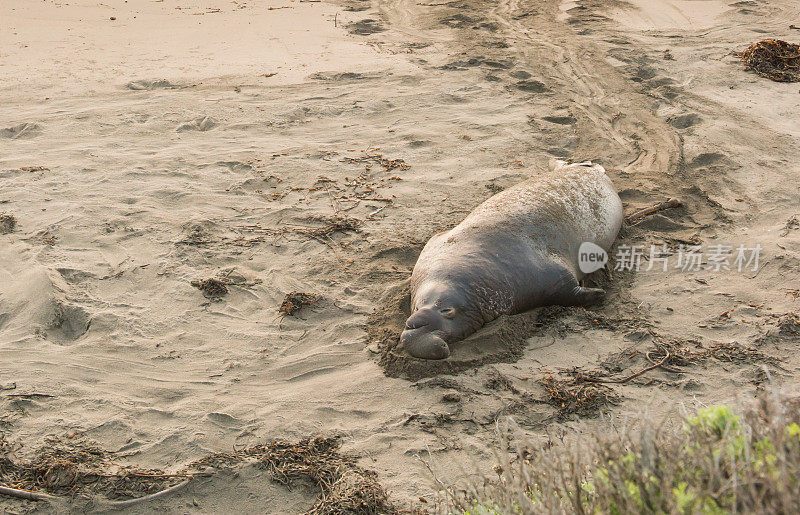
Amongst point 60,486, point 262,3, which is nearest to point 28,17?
point 262,3

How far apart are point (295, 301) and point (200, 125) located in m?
3.94

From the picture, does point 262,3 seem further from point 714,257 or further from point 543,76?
point 714,257

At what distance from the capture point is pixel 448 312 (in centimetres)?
466

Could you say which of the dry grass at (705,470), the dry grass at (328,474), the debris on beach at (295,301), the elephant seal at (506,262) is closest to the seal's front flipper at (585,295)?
the elephant seal at (506,262)

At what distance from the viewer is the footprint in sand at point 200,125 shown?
8148mm

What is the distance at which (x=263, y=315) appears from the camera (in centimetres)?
507

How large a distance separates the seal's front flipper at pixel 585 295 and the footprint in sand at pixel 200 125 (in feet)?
16.3

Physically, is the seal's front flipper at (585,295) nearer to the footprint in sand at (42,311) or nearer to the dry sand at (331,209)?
the dry sand at (331,209)

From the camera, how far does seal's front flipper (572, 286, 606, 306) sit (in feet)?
16.8

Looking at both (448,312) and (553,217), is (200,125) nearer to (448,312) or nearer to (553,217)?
(553,217)

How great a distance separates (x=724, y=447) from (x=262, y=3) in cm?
1335

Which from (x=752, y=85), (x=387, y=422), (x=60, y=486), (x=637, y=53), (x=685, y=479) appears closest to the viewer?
(x=685, y=479)
